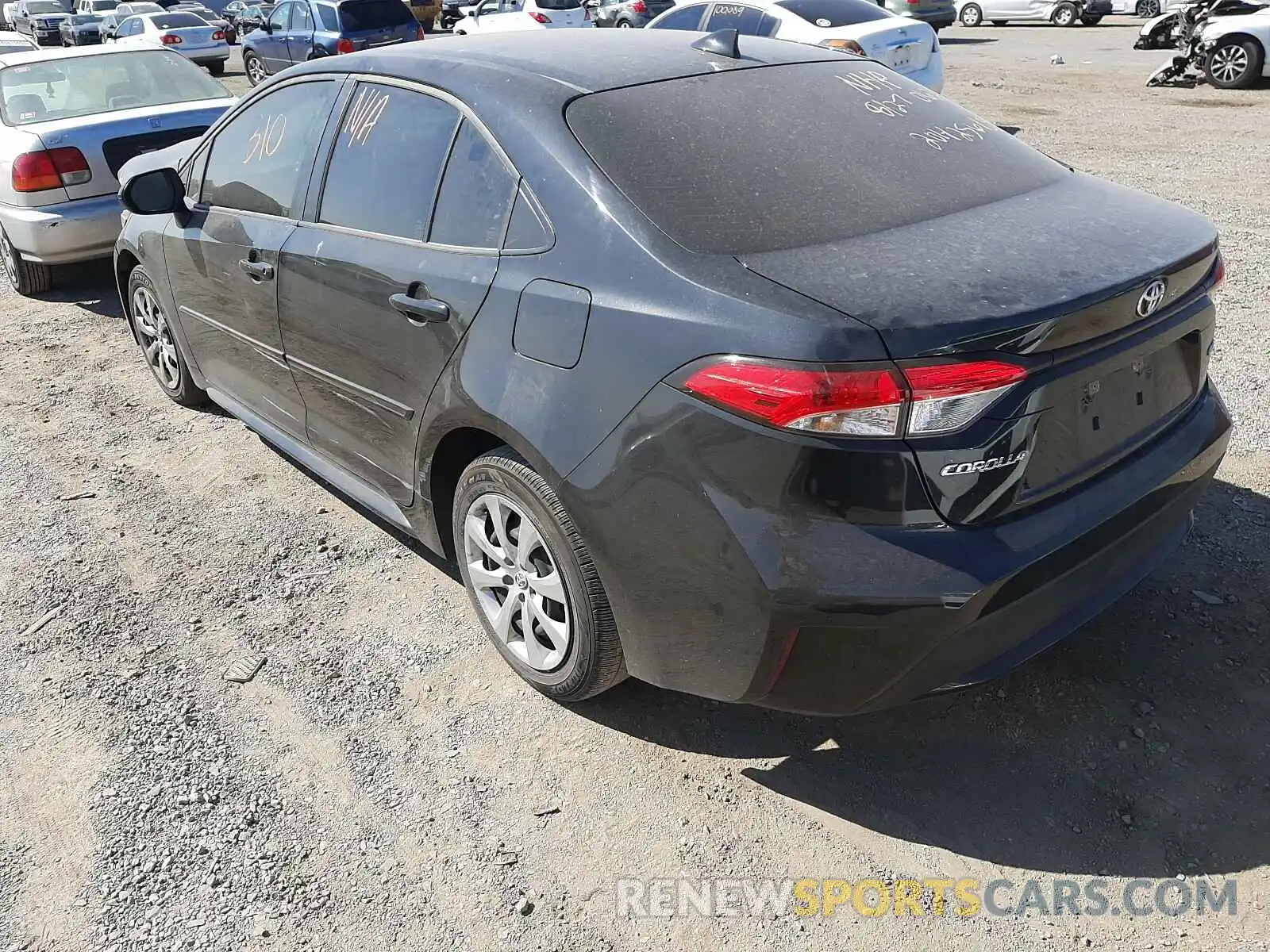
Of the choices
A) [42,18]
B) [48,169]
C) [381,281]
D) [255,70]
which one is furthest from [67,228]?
[42,18]

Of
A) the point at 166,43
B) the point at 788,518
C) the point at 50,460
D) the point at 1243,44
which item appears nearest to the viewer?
the point at 788,518

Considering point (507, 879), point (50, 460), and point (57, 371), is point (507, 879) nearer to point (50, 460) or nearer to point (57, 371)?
point (50, 460)

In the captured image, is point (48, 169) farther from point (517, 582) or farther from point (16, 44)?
point (16, 44)

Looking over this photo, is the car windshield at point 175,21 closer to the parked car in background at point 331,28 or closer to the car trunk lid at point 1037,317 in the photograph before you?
the parked car in background at point 331,28

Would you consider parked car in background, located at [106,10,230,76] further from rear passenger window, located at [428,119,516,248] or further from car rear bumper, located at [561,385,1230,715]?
car rear bumper, located at [561,385,1230,715]

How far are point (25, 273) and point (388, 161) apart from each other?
534 cm

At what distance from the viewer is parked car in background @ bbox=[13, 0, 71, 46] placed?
34531 mm

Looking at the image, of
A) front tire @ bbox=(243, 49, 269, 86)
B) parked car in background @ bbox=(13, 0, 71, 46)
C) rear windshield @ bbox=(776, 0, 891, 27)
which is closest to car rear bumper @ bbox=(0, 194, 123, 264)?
rear windshield @ bbox=(776, 0, 891, 27)

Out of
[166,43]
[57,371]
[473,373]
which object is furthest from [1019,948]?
[166,43]

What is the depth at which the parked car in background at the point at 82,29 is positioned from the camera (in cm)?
3069

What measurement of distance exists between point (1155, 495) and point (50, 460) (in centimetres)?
458

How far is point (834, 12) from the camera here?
1122 cm

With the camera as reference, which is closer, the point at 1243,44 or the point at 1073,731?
the point at 1073,731

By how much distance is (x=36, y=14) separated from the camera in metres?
35.1
